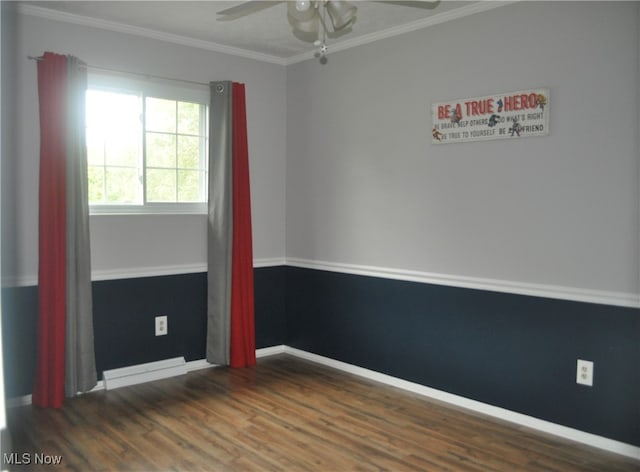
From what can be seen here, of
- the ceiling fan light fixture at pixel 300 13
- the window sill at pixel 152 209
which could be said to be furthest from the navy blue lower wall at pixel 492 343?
the ceiling fan light fixture at pixel 300 13

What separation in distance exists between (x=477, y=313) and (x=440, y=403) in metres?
0.64

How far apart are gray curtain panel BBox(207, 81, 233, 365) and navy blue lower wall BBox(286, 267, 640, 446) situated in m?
0.73

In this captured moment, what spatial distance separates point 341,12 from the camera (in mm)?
2123

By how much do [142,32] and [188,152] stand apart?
89 cm

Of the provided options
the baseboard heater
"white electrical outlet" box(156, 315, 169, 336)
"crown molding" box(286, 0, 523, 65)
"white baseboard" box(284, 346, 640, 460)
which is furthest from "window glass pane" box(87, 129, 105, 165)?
"white baseboard" box(284, 346, 640, 460)

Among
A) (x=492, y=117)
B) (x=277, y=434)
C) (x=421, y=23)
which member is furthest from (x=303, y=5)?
(x=277, y=434)

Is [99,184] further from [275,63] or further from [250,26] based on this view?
[275,63]

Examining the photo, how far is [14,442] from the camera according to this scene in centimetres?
285

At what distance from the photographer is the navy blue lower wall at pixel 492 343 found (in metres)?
2.81

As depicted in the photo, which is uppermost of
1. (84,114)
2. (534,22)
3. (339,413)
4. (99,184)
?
(534,22)

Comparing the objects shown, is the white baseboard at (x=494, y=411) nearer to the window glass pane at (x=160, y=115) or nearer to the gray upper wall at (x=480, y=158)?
the gray upper wall at (x=480, y=158)

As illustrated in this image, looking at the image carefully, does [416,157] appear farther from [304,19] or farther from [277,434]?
[277,434]

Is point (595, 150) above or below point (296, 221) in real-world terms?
above

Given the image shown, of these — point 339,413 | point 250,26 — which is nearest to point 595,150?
point 339,413
